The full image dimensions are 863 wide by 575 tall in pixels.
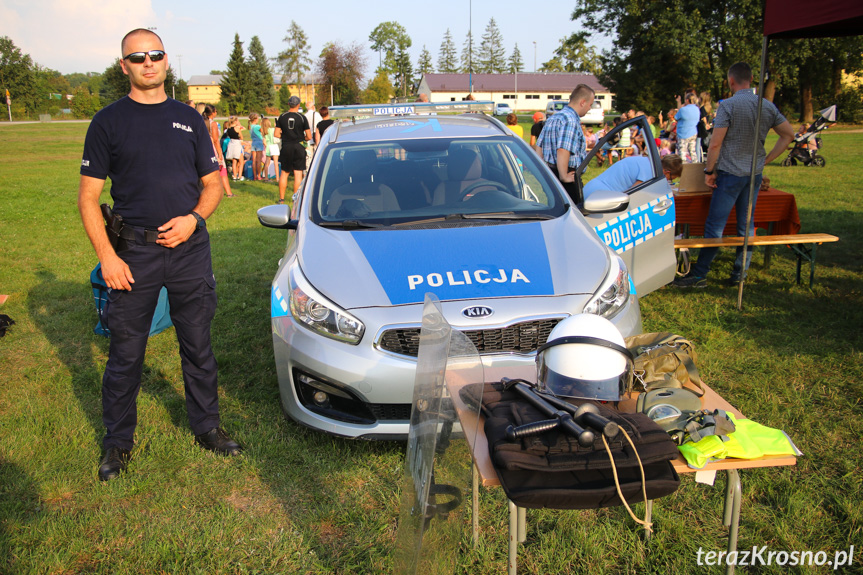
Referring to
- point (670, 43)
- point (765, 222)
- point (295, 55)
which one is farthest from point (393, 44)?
point (765, 222)

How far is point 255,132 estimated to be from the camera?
16.9 meters

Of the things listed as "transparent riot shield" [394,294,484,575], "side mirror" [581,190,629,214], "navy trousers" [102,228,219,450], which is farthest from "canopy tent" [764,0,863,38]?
"navy trousers" [102,228,219,450]

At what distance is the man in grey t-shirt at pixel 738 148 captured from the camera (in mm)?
5984

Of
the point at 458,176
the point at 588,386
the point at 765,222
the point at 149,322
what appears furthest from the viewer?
the point at 765,222

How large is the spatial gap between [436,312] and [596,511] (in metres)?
1.80

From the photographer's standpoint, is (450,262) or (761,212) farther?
(761,212)

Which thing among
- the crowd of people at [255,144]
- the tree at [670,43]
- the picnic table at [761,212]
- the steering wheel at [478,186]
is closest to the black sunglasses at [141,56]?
the steering wheel at [478,186]

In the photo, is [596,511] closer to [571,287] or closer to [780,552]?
[780,552]

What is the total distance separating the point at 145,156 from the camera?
3.09m

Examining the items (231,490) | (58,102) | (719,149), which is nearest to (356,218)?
(231,490)

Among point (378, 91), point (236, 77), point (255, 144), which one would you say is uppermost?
point (236, 77)

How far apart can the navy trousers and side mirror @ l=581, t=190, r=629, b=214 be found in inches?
92.6

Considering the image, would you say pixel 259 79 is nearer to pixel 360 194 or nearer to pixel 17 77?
pixel 17 77

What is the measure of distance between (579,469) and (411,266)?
185cm
